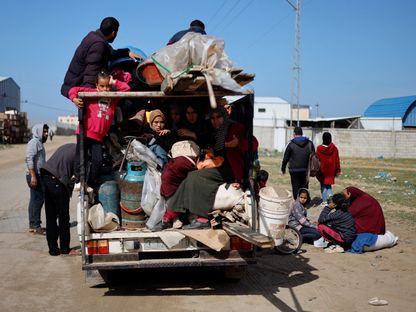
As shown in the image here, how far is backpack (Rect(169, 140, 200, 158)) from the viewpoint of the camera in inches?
233

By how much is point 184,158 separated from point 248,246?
1.23 m

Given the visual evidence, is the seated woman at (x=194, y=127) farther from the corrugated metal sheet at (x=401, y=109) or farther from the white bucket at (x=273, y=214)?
the corrugated metal sheet at (x=401, y=109)

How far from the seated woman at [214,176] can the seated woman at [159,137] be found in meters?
0.53

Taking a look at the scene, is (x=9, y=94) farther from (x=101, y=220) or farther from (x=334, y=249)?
(x=101, y=220)

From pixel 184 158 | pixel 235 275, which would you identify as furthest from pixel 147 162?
pixel 235 275

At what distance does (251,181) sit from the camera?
5.85 meters

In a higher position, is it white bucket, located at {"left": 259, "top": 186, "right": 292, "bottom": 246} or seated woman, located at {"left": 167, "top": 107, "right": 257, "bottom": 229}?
seated woman, located at {"left": 167, "top": 107, "right": 257, "bottom": 229}

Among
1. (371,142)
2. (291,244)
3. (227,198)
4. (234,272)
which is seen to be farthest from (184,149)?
(371,142)

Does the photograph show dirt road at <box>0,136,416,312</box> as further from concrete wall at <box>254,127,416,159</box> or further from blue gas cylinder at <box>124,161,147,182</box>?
concrete wall at <box>254,127,416,159</box>

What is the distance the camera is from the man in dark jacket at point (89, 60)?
6.43m

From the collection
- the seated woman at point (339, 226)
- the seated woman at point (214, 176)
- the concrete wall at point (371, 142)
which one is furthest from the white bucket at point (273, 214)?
the concrete wall at point (371, 142)

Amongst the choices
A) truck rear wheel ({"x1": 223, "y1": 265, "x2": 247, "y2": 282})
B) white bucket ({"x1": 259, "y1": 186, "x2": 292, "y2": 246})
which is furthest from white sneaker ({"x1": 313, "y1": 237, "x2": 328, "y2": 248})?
white bucket ({"x1": 259, "y1": 186, "x2": 292, "y2": 246})

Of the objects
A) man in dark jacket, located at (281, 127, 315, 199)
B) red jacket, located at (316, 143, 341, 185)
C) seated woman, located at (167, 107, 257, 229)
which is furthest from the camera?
red jacket, located at (316, 143, 341, 185)

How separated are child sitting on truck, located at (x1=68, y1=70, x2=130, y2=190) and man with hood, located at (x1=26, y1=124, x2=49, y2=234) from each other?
2.87 meters
